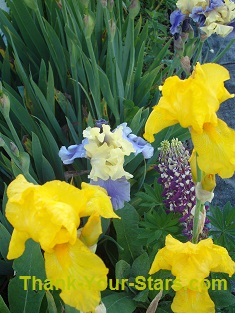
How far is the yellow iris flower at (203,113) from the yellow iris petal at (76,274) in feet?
0.83

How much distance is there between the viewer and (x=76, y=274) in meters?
0.66

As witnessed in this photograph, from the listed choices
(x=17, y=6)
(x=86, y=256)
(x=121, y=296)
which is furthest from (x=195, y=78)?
(x=17, y=6)

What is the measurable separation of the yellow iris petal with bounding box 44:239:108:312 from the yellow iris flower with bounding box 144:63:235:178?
25 cm

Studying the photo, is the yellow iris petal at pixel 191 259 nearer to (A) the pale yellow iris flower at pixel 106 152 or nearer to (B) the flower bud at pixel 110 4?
(A) the pale yellow iris flower at pixel 106 152

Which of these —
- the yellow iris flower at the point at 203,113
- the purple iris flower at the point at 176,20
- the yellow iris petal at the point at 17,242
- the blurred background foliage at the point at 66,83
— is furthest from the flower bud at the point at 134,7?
the yellow iris petal at the point at 17,242

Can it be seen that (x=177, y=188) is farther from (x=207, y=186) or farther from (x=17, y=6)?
(x=17, y=6)

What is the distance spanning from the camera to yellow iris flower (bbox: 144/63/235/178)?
0.76 meters

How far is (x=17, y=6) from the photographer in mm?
2213

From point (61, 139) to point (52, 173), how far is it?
244mm

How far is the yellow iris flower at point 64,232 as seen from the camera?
0.64 m

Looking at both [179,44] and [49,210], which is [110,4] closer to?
[179,44]

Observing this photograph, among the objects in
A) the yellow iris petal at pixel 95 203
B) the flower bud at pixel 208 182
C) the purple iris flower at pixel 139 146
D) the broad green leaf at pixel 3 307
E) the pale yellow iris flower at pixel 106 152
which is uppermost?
the yellow iris petal at pixel 95 203

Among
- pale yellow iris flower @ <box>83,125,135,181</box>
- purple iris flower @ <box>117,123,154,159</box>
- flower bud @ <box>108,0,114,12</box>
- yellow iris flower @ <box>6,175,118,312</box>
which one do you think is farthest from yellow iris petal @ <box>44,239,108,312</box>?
flower bud @ <box>108,0,114,12</box>

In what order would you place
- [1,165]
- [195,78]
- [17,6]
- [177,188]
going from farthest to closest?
[17,6] < [1,165] < [177,188] < [195,78]
